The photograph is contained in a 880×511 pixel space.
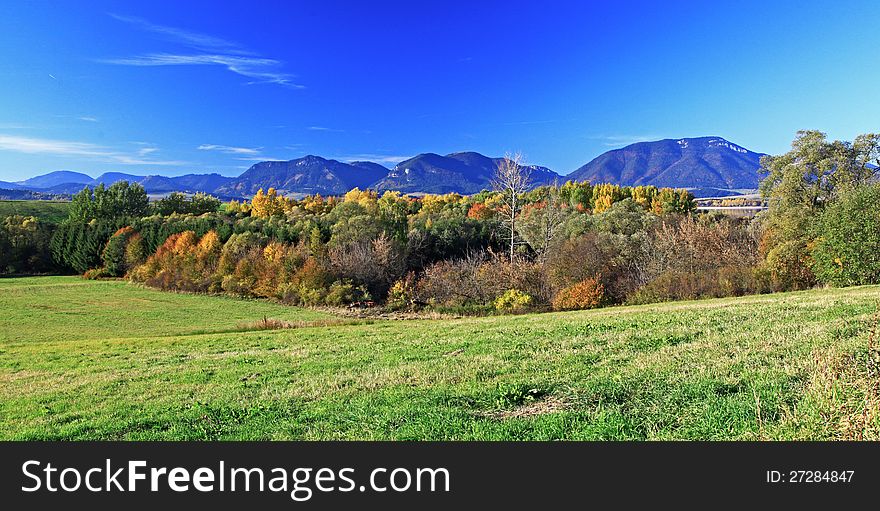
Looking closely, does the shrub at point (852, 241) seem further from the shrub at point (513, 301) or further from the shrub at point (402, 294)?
the shrub at point (402, 294)

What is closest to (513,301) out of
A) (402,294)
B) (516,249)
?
(402,294)

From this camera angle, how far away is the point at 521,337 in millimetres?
15750

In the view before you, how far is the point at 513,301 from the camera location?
51219 millimetres

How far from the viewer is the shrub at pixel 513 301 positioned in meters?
50.0

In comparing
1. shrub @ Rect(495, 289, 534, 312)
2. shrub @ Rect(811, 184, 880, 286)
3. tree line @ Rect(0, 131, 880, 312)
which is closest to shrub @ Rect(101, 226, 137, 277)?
tree line @ Rect(0, 131, 880, 312)

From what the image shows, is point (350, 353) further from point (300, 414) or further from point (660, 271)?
point (660, 271)

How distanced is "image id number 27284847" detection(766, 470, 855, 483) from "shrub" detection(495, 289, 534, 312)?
4422 centimetres

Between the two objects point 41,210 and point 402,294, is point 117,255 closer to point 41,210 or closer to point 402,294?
point 402,294

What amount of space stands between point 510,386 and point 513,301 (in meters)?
42.6

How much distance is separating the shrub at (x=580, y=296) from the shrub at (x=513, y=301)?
2787mm

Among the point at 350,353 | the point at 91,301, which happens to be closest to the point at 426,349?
the point at 350,353

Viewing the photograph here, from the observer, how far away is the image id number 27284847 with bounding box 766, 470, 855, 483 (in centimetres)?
521

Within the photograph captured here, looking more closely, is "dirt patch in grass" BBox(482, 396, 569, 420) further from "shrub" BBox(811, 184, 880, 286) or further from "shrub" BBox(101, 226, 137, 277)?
"shrub" BBox(101, 226, 137, 277)

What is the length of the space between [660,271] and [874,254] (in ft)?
57.3
